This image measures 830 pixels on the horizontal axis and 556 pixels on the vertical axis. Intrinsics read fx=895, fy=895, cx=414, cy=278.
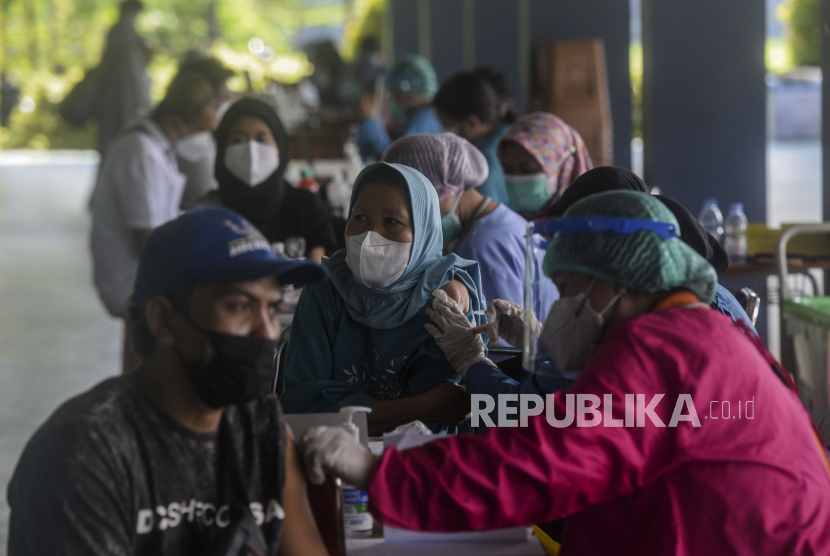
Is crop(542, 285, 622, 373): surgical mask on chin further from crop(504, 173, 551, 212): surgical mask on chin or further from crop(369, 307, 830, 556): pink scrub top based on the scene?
crop(504, 173, 551, 212): surgical mask on chin

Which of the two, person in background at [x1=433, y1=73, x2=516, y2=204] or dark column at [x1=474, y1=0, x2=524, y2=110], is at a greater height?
dark column at [x1=474, y1=0, x2=524, y2=110]

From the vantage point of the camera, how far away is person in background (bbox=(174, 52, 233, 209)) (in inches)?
178

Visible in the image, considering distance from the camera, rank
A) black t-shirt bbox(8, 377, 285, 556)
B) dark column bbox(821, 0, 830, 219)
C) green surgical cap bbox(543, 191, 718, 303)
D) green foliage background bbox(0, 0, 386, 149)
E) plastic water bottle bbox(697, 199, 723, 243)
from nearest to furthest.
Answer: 1. black t-shirt bbox(8, 377, 285, 556)
2. green surgical cap bbox(543, 191, 718, 303)
3. dark column bbox(821, 0, 830, 219)
4. plastic water bottle bbox(697, 199, 723, 243)
5. green foliage background bbox(0, 0, 386, 149)

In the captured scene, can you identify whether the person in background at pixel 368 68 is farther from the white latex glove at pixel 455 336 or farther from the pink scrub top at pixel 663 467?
the pink scrub top at pixel 663 467

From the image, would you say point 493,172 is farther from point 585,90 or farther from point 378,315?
point 585,90

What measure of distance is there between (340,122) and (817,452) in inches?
338

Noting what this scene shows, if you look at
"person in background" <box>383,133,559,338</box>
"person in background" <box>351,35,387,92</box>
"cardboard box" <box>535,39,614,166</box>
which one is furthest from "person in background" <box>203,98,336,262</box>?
"person in background" <box>351,35,387,92</box>

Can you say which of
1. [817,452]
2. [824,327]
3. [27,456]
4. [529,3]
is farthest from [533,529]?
[529,3]

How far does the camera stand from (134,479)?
1214mm

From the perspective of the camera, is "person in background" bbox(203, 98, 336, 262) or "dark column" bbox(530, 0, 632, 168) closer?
"person in background" bbox(203, 98, 336, 262)

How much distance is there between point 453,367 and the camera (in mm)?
2131

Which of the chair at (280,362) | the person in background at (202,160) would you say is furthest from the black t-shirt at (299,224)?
the chair at (280,362)

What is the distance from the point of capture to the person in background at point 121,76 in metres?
7.70

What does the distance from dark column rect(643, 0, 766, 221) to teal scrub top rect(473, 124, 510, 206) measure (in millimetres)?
1328
